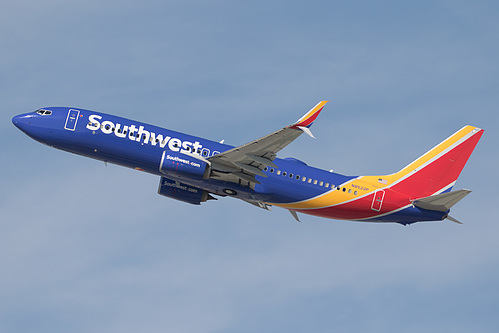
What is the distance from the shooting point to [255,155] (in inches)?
2327

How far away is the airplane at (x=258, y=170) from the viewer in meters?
60.2

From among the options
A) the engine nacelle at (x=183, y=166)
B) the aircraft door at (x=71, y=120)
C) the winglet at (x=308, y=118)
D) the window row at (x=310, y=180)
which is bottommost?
the engine nacelle at (x=183, y=166)

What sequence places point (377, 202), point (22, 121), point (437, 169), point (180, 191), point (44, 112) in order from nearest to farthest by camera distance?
point (22, 121) → point (44, 112) → point (377, 202) → point (180, 191) → point (437, 169)

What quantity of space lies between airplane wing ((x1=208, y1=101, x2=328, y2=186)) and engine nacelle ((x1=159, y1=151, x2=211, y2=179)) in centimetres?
89

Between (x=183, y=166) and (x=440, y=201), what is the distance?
2152 centimetres

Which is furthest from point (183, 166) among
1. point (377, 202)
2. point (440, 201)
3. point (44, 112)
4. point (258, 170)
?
point (440, 201)

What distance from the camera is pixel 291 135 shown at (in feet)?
183

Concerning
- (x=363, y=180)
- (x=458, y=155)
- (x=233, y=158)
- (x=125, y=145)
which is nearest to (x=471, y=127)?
(x=458, y=155)

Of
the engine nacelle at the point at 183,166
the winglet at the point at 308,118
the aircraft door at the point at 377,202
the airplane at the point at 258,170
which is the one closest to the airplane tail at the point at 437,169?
the airplane at the point at 258,170

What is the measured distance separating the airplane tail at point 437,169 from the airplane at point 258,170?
9 centimetres

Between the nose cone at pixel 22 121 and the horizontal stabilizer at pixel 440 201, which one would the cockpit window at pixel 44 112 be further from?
the horizontal stabilizer at pixel 440 201

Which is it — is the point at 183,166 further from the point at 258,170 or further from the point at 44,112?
the point at 44,112

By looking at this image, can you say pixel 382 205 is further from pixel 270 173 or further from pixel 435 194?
pixel 270 173

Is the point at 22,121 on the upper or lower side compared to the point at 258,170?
upper
